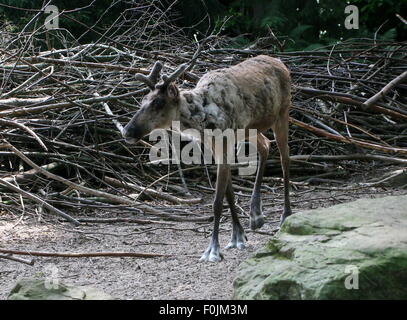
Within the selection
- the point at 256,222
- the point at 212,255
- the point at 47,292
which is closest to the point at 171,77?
→ the point at 212,255

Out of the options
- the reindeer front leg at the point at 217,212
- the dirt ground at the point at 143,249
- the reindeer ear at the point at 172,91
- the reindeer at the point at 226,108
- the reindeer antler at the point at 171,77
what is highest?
the reindeer antler at the point at 171,77

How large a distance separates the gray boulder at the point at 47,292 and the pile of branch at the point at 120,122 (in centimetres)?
275

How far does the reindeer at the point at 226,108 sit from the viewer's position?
18.0 feet

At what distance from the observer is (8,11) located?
12945 millimetres

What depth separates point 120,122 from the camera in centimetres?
880

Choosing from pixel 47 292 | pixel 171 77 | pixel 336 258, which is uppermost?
pixel 171 77

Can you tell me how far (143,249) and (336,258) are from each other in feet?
8.77

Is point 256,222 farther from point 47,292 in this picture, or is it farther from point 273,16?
point 273,16

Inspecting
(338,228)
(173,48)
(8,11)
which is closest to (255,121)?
(338,228)

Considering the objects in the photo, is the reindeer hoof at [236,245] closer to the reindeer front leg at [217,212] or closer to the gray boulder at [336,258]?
the reindeer front leg at [217,212]

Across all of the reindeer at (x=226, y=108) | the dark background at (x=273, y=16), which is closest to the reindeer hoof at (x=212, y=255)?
the reindeer at (x=226, y=108)
